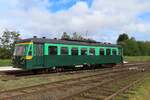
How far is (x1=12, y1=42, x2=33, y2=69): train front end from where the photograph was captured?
871 inches

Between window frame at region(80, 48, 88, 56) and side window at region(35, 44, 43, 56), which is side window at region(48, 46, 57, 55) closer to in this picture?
side window at region(35, 44, 43, 56)

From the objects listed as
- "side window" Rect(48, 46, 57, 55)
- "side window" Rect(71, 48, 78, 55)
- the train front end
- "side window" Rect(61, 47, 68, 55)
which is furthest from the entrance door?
"side window" Rect(71, 48, 78, 55)

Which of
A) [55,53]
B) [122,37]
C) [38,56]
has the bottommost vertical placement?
[38,56]

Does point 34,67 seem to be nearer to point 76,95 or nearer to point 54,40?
point 54,40

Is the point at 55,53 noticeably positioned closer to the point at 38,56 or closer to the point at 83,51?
the point at 38,56

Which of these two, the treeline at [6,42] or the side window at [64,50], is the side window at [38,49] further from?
the treeline at [6,42]

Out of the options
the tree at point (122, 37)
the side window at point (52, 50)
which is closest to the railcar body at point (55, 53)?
the side window at point (52, 50)

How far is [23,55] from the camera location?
22.6 meters

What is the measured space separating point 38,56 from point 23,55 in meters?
1.18

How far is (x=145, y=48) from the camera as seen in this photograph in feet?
357

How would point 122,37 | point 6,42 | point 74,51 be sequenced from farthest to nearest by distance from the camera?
point 122,37 → point 6,42 → point 74,51

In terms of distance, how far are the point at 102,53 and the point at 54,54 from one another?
330 inches

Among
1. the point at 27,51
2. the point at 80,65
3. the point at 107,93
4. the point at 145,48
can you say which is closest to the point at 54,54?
the point at 27,51

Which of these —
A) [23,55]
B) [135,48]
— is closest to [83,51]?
[23,55]
